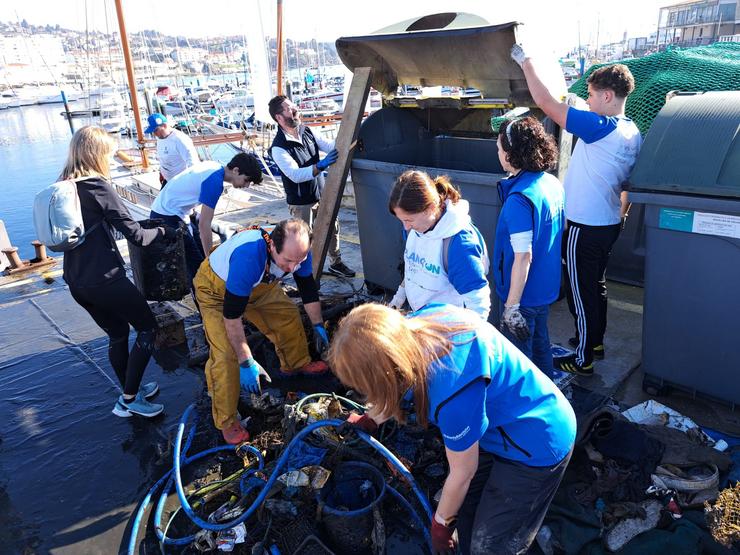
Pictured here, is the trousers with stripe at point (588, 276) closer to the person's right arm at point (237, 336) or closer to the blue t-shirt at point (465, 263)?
the blue t-shirt at point (465, 263)

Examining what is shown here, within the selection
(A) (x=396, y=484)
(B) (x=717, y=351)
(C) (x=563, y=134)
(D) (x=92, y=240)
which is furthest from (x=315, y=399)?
(C) (x=563, y=134)

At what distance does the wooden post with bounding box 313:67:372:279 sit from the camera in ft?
14.8

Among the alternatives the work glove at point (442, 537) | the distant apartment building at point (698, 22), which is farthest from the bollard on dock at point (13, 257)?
the distant apartment building at point (698, 22)

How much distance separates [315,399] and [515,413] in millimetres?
1688

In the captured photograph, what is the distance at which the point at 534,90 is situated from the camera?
10.3ft

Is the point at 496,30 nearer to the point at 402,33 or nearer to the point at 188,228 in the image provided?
the point at 402,33

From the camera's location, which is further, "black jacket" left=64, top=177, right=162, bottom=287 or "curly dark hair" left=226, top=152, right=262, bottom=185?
"curly dark hair" left=226, top=152, right=262, bottom=185

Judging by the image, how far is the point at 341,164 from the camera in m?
4.53

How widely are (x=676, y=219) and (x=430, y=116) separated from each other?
3.04m

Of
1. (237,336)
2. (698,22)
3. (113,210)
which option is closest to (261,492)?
(237,336)

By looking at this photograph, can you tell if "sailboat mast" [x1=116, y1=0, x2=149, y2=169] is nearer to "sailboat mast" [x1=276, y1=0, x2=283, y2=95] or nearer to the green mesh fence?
"sailboat mast" [x1=276, y1=0, x2=283, y2=95]

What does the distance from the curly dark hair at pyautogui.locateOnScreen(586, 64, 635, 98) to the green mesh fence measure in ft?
5.33

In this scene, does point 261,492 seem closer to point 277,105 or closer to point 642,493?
Answer: point 642,493

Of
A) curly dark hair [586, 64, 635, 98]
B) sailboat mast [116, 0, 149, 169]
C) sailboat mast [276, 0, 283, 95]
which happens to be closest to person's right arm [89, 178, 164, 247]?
curly dark hair [586, 64, 635, 98]
